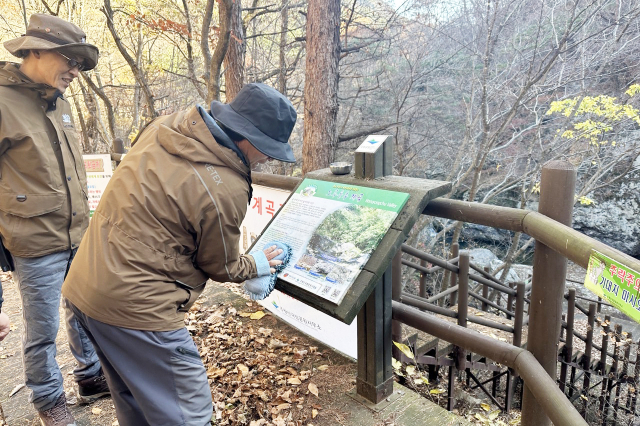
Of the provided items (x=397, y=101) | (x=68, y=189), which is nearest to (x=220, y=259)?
(x=68, y=189)

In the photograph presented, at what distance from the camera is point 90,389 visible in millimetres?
2836

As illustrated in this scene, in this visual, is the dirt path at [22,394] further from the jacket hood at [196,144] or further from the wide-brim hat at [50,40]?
the wide-brim hat at [50,40]

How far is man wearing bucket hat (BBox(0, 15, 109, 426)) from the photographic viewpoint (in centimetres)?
226

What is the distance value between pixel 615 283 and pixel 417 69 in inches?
396

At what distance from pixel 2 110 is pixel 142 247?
4.17 ft

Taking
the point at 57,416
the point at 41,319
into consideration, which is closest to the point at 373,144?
the point at 41,319

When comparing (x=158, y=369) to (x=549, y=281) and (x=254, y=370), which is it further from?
(x=549, y=281)

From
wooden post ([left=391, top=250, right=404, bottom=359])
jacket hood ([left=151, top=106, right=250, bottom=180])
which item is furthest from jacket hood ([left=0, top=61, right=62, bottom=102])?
wooden post ([left=391, top=250, right=404, bottom=359])

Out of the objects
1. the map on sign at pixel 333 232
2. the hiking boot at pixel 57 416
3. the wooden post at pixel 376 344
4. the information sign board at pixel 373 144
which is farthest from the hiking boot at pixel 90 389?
the information sign board at pixel 373 144

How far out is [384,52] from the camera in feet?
34.9

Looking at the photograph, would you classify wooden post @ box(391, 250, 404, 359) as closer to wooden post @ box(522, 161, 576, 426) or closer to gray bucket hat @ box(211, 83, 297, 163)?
wooden post @ box(522, 161, 576, 426)

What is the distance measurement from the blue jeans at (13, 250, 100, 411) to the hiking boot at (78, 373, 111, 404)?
1.23ft

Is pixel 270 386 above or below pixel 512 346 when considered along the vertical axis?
below

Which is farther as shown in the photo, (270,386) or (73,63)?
(270,386)
